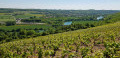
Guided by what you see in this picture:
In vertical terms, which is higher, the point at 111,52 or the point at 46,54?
the point at 111,52

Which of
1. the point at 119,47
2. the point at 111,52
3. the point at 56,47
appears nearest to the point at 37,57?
the point at 56,47

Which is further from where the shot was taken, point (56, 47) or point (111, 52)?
point (56, 47)

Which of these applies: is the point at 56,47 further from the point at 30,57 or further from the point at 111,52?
the point at 111,52

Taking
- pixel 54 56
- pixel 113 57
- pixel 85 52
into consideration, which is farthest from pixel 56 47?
pixel 113 57

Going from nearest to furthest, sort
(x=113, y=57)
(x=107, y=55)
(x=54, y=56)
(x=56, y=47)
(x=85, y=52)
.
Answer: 1. (x=113, y=57)
2. (x=107, y=55)
3. (x=85, y=52)
4. (x=54, y=56)
5. (x=56, y=47)

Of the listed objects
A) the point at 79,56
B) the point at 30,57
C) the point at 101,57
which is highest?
the point at 101,57

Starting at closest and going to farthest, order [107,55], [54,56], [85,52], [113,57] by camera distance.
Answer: [113,57] < [107,55] < [85,52] < [54,56]

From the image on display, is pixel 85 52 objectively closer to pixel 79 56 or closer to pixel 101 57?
pixel 79 56

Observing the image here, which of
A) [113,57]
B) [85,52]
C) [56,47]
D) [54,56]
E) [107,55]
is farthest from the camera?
[56,47]

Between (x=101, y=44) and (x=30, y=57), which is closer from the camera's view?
(x=30, y=57)
